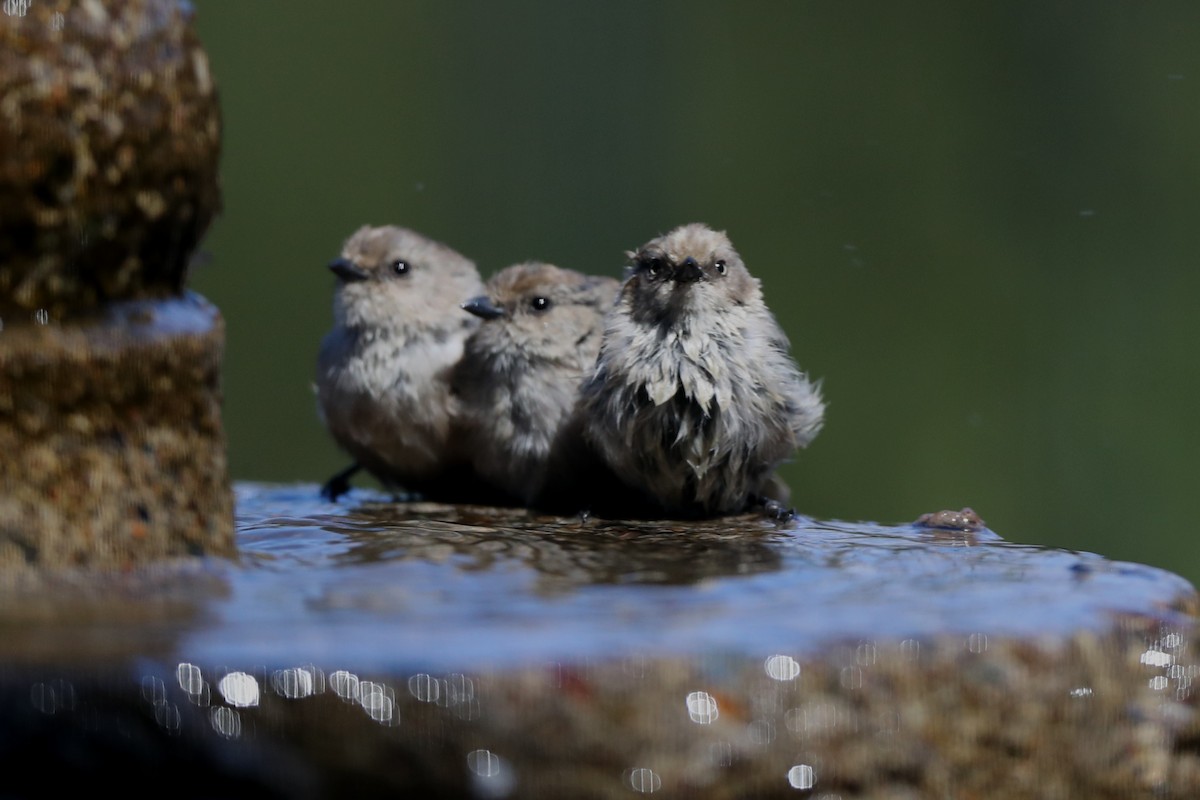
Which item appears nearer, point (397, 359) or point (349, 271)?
point (397, 359)

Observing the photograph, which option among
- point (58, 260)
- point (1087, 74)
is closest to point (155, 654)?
point (58, 260)

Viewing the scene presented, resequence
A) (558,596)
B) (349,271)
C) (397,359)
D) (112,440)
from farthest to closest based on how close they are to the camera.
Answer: (349,271), (397,359), (112,440), (558,596)

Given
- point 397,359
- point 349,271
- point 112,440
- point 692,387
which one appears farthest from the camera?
point 349,271

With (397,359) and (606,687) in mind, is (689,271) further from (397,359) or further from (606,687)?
(606,687)

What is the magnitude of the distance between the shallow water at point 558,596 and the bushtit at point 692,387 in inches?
18.5

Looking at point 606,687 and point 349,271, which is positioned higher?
point 349,271

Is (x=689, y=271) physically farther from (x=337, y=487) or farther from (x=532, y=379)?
(x=337, y=487)

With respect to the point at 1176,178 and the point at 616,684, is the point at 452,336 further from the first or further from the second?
the point at 1176,178

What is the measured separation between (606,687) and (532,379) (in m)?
3.02

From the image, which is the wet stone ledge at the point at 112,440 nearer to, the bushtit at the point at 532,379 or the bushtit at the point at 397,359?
the bushtit at the point at 532,379

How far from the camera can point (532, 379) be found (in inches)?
207

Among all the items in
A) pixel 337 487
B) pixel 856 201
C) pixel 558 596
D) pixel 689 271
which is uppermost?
pixel 689 271

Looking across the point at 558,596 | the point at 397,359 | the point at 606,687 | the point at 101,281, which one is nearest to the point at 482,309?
the point at 397,359

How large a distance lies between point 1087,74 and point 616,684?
14.0 m
